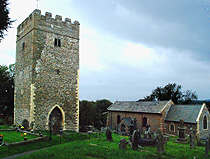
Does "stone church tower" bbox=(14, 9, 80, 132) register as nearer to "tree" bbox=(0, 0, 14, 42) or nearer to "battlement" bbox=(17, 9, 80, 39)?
"battlement" bbox=(17, 9, 80, 39)

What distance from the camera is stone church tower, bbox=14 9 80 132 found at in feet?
69.1

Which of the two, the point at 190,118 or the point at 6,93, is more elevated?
the point at 6,93

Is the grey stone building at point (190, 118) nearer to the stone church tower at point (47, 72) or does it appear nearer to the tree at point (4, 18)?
the stone church tower at point (47, 72)

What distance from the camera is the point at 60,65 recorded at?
2311cm

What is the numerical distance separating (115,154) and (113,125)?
93.3 feet

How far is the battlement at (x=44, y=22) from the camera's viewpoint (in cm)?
2158

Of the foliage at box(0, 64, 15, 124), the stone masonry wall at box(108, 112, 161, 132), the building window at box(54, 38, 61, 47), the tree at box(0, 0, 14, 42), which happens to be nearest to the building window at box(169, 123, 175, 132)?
the stone masonry wall at box(108, 112, 161, 132)

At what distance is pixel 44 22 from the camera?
73.0 ft

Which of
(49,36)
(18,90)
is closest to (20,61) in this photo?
(18,90)

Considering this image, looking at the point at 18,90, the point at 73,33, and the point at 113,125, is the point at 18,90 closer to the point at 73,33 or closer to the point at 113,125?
the point at 73,33

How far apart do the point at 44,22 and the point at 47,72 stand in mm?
6222

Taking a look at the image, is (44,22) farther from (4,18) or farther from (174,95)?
(174,95)

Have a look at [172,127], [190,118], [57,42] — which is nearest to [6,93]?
[57,42]

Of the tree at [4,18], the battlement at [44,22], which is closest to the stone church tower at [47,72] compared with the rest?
the battlement at [44,22]
